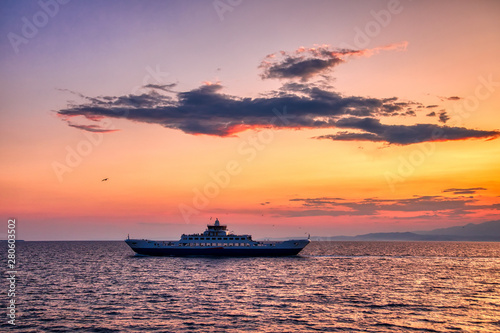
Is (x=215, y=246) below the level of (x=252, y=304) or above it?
above

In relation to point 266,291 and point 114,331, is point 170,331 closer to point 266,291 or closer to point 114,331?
point 114,331

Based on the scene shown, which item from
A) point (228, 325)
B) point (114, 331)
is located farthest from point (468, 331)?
point (114, 331)

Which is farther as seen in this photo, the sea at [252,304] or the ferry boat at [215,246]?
the ferry boat at [215,246]

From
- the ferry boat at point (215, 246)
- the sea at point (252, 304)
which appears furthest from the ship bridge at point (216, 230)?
the sea at point (252, 304)

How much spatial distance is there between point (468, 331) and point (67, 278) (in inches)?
2719

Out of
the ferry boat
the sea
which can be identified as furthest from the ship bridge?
the sea

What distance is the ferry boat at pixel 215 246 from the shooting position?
134m

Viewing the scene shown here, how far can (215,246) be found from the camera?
441 feet

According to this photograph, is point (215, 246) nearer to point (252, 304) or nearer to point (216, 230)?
point (216, 230)

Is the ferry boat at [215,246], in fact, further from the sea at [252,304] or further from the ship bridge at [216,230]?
the sea at [252,304]

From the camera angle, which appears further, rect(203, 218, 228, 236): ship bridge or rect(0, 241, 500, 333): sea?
rect(203, 218, 228, 236): ship bridge

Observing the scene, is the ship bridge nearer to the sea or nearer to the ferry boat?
the ferry boat

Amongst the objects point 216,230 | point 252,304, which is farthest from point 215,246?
point 252,304

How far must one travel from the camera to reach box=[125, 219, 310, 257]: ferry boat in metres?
134
